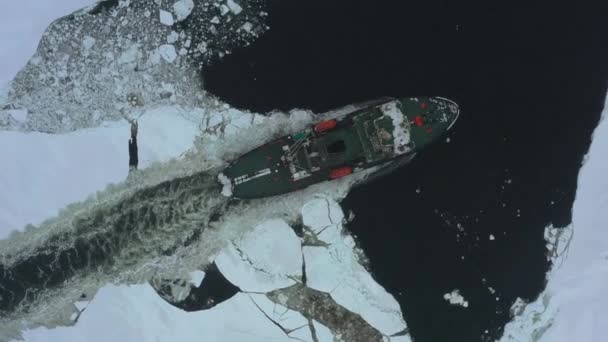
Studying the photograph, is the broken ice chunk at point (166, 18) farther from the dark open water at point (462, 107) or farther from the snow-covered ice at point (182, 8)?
the dark open water at point (462, 107)

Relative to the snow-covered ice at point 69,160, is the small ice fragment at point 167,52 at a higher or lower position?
higher

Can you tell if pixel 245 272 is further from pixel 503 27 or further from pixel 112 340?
pixel 503 27

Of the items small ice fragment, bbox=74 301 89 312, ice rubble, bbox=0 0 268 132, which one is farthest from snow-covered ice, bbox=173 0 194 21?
small ice fragment, bbox=74 301 89 312

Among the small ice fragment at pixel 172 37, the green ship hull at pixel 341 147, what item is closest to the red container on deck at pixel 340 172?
the green ship hull at pixel 341 147

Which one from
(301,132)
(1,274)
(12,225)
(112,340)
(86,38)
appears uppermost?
(86,38)

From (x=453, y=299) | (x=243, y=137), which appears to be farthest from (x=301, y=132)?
(x=453, y=299)

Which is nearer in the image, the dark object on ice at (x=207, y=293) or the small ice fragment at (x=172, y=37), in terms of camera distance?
the dark object on ice at (x=207, y=293)
